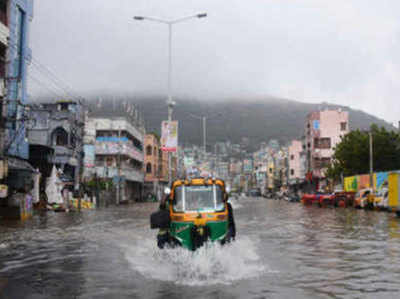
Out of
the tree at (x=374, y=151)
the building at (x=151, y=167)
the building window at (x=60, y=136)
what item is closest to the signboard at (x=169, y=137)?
the building window at (x=60, y=136)

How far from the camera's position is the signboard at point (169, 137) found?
32.6 m

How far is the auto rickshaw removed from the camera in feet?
36.6

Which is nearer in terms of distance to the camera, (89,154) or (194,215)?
(194,215)

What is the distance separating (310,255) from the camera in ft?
44.0

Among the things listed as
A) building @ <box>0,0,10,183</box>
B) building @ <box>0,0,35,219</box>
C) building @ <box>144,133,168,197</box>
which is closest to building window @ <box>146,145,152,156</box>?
building @ <box>144,133,168,197</box>

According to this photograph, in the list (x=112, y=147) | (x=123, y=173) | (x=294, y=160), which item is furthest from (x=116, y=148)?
(x=294, y=160)

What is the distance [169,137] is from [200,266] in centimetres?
2314

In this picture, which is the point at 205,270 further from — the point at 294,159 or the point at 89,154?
the point at 294,159

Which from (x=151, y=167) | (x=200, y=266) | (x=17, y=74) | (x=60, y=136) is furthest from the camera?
(x=151, y=167)

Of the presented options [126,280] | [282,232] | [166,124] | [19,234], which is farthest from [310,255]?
[166,124]

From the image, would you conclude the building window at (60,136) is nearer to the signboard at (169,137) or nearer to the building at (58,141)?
the building at (58,141)

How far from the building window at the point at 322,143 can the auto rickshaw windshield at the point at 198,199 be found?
287 ft

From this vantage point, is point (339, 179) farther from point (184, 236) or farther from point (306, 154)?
point (184, 236)

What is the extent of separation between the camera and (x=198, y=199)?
11.8 metres
